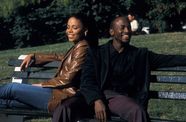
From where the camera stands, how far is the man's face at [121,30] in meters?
6.13

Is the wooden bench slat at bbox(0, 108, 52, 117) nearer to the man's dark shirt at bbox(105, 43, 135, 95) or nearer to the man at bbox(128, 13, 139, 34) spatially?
the man's dark shirt at bbox(105, 43, 135, 95)

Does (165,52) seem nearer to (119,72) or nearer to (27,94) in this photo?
(27,94)

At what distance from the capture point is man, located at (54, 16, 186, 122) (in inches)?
232

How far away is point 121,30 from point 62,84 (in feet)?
2.63

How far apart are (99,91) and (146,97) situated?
0.43 meters

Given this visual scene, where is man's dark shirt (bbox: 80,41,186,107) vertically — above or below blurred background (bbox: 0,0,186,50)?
above

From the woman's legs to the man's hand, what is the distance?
2.83 ft


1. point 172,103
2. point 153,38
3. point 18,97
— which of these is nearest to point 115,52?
point 18,97

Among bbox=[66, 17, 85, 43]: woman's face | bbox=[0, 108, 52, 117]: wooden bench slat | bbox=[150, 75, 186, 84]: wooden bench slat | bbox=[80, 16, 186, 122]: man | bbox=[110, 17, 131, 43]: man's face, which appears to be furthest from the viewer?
bbox=[66, 17, 85, 43]: woman's face

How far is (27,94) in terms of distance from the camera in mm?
6676

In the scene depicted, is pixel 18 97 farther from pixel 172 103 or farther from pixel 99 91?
pixel 172 103

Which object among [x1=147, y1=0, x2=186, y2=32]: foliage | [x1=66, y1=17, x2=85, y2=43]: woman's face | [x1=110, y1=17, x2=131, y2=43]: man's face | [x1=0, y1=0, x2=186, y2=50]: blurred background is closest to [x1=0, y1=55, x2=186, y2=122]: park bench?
[x1=110, y1=17, x2=131, y2=43]: man's face

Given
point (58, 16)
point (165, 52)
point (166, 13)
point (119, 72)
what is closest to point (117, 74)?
point (119, 72)

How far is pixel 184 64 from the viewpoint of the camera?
6199mm
